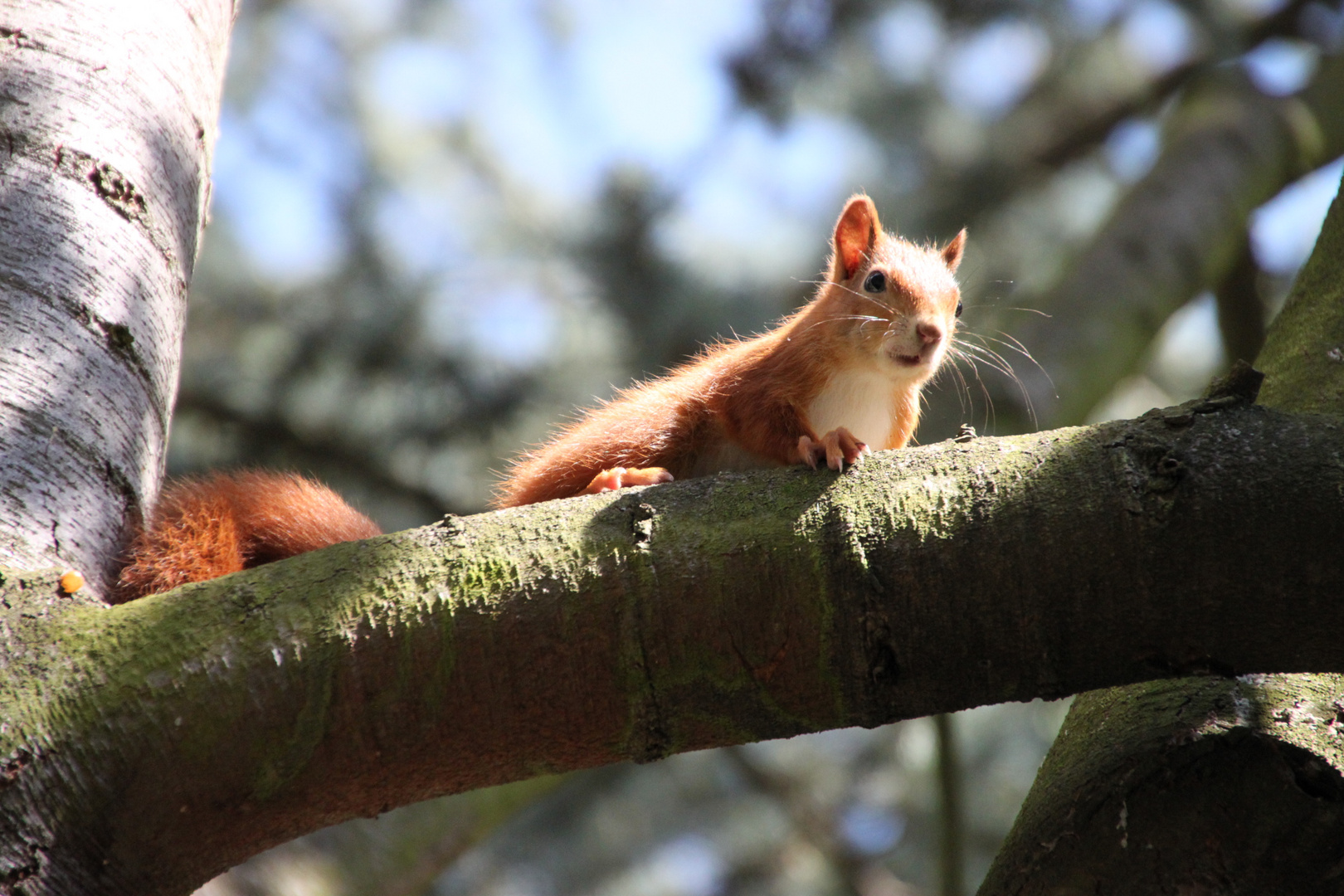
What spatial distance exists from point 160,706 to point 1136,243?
2.66 m

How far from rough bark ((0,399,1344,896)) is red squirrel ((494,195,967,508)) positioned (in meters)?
0.73

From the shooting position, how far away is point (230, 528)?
1.55 m

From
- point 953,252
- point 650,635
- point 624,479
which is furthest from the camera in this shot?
point 953,252

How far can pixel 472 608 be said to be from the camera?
117 centimetres

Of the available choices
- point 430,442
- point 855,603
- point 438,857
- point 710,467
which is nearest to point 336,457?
point 430,442

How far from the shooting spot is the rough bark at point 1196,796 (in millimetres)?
1127

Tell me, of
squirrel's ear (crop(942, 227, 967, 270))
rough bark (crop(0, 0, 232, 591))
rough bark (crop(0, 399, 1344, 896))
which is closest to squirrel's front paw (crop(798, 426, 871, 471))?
rough bark (crop(0, 399, 1344, 896))

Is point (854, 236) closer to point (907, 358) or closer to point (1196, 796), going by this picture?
point (907, 358)

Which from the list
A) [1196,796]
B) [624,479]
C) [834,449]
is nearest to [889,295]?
[624,479]

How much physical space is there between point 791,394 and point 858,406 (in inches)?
7.3

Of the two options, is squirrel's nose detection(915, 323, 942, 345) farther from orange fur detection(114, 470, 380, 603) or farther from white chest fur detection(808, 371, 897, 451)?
orange fur detection(114, 470, 380, 603)

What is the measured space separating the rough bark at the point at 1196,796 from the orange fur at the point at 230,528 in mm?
934

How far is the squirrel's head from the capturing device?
6.84ft

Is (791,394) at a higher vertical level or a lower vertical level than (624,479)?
higher
